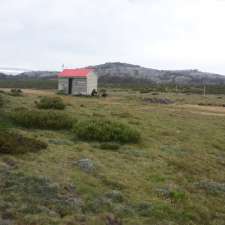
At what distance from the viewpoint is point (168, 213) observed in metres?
6.53

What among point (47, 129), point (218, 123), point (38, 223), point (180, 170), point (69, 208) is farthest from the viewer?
point (218, 123)

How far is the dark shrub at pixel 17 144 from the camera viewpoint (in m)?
8.69

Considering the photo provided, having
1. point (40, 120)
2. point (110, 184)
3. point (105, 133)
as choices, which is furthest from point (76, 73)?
point (110, 184)

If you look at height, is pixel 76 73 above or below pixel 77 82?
above

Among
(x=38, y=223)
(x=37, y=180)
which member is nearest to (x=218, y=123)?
(x=37, y=180)

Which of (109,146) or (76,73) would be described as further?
(76,73)

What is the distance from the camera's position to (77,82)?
131ft

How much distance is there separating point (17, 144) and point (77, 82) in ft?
102

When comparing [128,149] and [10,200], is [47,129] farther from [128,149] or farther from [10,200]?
[10,200]

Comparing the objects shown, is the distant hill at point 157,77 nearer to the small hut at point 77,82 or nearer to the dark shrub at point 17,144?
the small hut at point 77,82

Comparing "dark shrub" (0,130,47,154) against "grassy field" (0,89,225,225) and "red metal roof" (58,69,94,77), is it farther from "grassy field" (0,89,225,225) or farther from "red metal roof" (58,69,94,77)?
"red metal roof" (58,69,94,77)

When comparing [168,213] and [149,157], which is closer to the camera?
[168,213]

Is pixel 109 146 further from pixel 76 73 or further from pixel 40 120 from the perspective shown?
pixel 76 73

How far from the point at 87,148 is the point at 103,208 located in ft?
14.3
